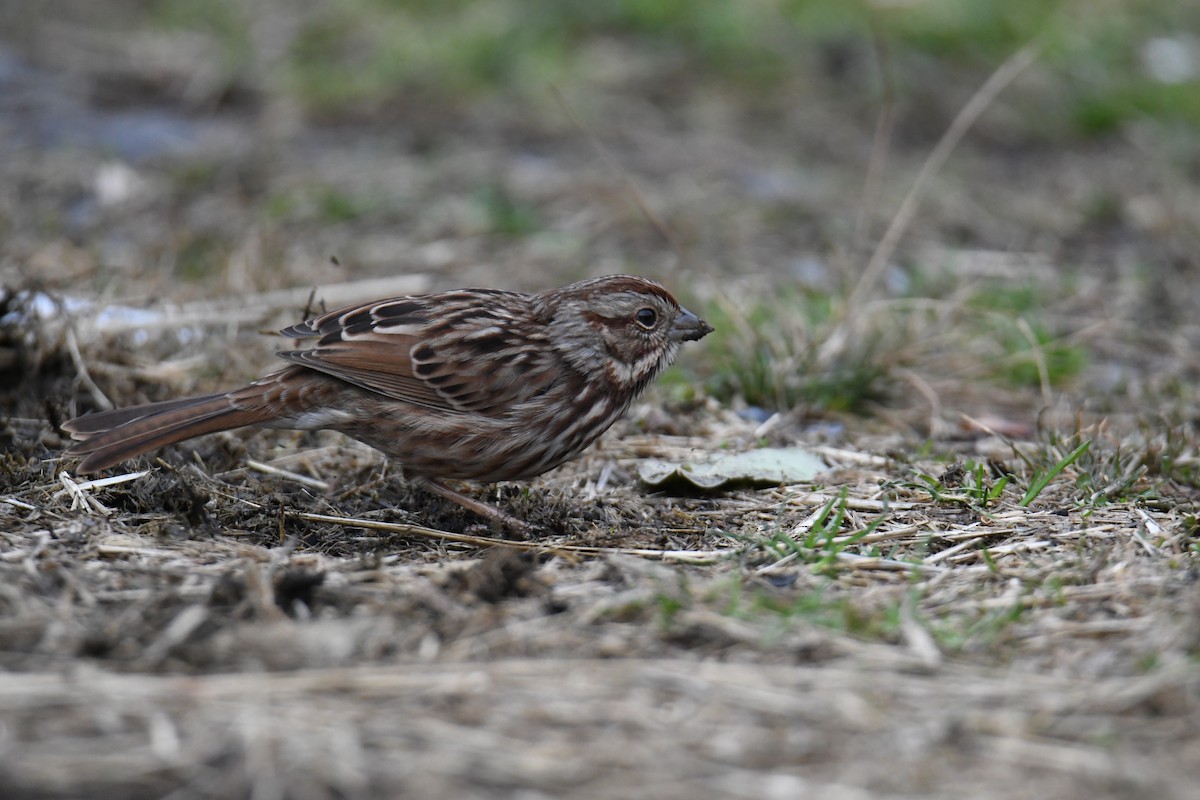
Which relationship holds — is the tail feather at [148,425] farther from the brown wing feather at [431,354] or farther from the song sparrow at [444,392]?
the brown wing feather at [431,354]

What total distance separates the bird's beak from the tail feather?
148 cm

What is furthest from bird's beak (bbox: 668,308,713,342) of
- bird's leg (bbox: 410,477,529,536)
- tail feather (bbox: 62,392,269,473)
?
tail feather (bbox: 62,392,269,473)

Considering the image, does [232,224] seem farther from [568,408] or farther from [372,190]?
[568,408]

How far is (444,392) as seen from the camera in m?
4.54

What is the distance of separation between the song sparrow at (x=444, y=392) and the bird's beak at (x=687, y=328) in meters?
0.24

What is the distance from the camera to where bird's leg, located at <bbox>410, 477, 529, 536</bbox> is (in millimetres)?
4344

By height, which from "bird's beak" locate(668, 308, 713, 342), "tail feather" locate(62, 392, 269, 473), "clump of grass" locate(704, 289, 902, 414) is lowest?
"clump of grass" locate(704, 289, 902, 414)

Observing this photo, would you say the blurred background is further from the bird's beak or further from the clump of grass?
the bird's beak

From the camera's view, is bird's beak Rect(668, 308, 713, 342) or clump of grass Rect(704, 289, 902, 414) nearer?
bird's beak Rect(668, 308, 713, 342)

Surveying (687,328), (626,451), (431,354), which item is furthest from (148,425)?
(687,328)

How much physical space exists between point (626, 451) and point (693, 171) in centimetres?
413

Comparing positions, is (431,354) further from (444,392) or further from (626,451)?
(626,451)

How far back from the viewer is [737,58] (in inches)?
399

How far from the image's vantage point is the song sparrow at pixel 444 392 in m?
4.48
